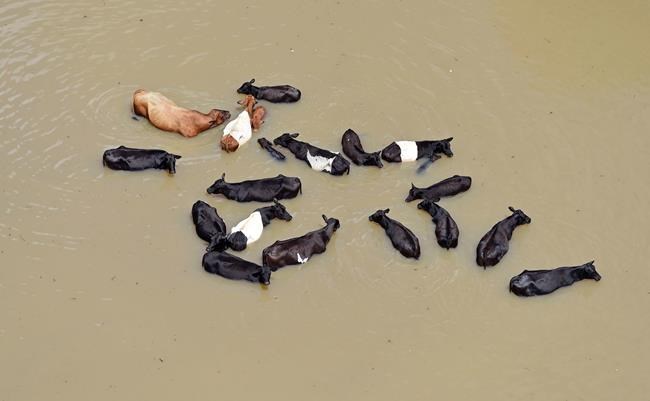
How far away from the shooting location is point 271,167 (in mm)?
8672

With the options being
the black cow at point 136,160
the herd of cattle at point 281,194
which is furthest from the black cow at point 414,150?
the black cow at point 136,160

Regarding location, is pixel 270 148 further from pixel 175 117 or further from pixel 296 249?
pixel 296 249

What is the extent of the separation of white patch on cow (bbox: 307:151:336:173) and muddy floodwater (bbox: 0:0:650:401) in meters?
0.12

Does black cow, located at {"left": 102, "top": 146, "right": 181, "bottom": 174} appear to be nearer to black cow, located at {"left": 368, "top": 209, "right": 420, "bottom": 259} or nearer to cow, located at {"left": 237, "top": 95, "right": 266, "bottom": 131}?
cow, located at {"left": 237, "top": 95, "right": 266, "bottom": 131}

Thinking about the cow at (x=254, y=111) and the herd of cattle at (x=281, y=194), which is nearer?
the herd of cattle at (x=281, y=194)

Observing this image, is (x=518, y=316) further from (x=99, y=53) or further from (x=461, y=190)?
(x=99, y=53)

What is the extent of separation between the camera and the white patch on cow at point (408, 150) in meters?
8.66

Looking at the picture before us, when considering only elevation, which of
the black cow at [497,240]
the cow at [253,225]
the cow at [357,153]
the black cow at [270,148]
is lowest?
the cow at [253,225]

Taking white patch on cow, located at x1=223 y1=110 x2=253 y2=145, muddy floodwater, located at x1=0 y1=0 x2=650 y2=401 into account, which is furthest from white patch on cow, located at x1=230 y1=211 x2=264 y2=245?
white patch on cow, located at x1=223 y1=110 x2=253 y2=145

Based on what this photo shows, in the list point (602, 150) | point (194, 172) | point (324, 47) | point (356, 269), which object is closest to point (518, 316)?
point (356, 269)

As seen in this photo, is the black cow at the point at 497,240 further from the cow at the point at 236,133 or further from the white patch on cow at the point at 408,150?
the cow at the point at 236,133

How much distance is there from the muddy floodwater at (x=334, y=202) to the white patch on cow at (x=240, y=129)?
5.7 inches

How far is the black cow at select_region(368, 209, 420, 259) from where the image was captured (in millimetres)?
7848

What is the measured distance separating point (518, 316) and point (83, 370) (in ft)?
→ 11.1
